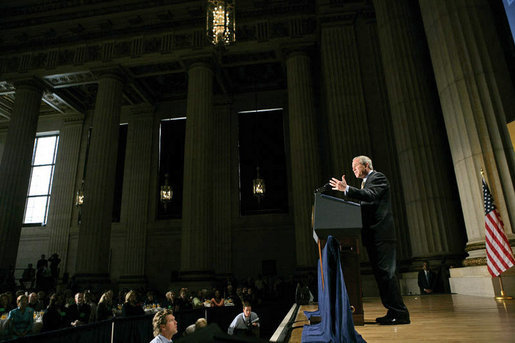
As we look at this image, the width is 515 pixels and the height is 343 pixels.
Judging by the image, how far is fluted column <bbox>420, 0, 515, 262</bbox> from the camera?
215 inches

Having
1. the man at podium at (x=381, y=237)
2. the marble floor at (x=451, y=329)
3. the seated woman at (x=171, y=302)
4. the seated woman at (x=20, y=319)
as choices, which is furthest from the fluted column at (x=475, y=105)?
the seated woman at (x=20, y=319)

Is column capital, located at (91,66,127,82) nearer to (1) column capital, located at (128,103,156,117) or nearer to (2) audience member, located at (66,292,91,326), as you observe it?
(1) column capital, located at (128,103,156,117)

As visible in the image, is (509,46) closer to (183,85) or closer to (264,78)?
(264,78)

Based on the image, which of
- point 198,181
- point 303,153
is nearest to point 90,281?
point 198,181

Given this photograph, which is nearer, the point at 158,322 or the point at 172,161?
the point at 158,322

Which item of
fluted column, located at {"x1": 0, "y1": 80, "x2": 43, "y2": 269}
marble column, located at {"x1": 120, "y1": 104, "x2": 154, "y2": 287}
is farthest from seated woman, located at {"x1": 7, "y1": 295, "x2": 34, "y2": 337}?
marble column, located at {"x1": 120, "y1": 104, "x2": 154, "y2": 287}

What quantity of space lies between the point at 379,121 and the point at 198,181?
7.14 metres

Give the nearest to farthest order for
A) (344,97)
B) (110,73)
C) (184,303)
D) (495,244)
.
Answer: (495,244) → (184,303) → (344,97) → (110,73)

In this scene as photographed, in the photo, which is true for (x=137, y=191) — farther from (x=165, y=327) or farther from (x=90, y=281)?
(x=165, y=327)

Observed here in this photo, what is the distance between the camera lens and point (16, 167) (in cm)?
1581

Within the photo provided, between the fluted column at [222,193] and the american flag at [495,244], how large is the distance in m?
13.5

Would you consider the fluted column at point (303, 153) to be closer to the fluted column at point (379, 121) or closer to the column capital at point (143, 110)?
the fluted column at point (379, 121)

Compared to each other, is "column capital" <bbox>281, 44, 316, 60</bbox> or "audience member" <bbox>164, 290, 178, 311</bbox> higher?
"column capital" <bbox>281, 44, 316, 60</bbox>

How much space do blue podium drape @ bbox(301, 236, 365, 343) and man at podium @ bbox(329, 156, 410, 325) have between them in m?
0.66
